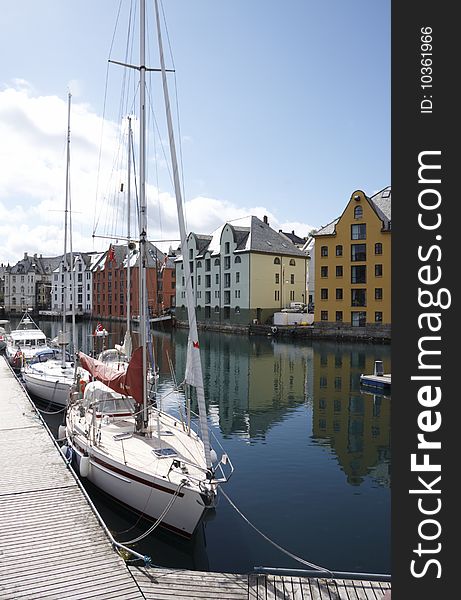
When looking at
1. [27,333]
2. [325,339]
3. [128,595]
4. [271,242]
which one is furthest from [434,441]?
[271,242]

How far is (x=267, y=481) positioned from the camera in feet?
57.1

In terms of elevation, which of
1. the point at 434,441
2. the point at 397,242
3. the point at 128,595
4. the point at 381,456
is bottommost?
the point at 381,456

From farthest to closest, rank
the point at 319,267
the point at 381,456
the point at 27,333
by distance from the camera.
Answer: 1. the point at 319,267
2. the point at 27,333
3. the point at 381,456

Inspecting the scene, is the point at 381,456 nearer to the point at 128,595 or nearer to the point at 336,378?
the point at 128,595

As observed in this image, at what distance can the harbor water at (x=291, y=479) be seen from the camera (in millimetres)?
12406

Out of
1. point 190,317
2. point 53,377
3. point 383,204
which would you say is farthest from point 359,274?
point 190,317

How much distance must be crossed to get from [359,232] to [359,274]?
237 inches

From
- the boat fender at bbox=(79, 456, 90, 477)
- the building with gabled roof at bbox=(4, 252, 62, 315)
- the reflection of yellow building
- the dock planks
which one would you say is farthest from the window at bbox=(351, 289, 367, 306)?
the building with gabled roof at bbox=(4, 252, 62, 315)

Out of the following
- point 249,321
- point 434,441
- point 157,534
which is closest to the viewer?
point 434,441

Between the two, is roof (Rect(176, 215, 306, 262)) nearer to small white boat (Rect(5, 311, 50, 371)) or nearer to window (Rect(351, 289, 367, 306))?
window (Rect(351, 289, 367, 306))

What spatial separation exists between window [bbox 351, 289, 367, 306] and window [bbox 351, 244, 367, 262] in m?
4.63

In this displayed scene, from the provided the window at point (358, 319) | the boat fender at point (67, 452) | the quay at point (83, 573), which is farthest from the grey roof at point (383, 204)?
the quay at point (83, 573)

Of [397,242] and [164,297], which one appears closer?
[397,242]

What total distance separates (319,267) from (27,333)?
142 ft
